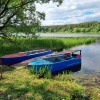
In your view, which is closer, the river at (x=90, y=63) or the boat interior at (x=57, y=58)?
the boat interior at (x=57, y=58)

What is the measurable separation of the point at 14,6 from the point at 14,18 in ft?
9.88

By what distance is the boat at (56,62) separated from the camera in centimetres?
2092

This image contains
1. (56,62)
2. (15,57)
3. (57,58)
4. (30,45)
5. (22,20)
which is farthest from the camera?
(30,45)

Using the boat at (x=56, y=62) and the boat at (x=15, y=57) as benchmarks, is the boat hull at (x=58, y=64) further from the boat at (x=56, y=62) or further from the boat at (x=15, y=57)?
the boat at (x=15, y=57)

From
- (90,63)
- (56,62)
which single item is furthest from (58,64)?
(90,63)

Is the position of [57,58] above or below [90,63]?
above

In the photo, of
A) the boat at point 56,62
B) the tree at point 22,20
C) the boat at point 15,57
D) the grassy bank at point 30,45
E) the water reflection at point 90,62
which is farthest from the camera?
the grassy bank at point 30,45

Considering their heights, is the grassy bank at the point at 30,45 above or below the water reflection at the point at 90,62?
above

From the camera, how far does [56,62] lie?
904 inches

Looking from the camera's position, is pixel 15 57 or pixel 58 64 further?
pixel 15 57

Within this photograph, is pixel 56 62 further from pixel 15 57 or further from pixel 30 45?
pixel 30 45

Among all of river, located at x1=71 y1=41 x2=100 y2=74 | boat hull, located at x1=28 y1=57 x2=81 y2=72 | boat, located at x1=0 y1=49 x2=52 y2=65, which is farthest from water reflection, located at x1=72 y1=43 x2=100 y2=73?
boat, located at x1=0 y1=49 x2=52 y2=65

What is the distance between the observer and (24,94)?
37.2 feet

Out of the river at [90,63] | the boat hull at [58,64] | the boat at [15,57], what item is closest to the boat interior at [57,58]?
the boat hull at [58,64]
